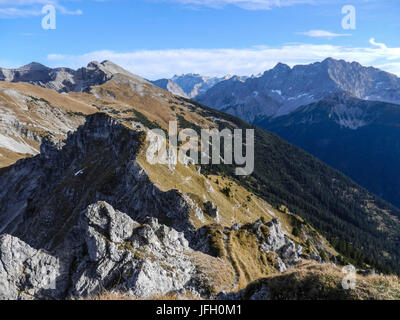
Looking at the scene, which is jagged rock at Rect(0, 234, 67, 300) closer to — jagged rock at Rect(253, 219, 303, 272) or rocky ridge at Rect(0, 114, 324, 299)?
rocky ridge at Rect(0, 114, 324, 299)

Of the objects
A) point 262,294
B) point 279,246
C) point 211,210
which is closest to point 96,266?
point 262,294

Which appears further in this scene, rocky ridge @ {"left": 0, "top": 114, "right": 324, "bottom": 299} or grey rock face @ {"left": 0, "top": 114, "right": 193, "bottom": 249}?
grey rock face @ {"left": 0, "top": 114, "right": 193, "bottom": 249}

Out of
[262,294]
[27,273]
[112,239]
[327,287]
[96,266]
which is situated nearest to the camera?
[327,287]

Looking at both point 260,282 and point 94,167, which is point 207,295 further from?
point 94,167

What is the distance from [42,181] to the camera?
123 metres

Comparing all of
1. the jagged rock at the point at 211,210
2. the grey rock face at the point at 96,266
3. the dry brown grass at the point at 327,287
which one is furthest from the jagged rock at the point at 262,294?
the jagged rock at the point at 211,210

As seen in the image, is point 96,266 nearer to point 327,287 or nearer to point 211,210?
point 327,287

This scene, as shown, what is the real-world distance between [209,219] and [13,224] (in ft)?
248

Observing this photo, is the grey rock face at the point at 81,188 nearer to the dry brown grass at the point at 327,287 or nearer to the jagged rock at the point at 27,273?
the jagged rock at the point at 27,273

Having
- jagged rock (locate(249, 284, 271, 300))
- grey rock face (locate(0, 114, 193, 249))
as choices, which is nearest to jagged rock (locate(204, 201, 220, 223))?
grey rock face (locate(0, 114, 193, 249))

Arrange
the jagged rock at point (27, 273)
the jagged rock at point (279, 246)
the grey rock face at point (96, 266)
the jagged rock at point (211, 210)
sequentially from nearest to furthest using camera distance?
the grey rock face at point (96, 266) < the jagged rock at point (27, 273) < the jagged rock at point (279, 246) < the jagged rock at point (211, 210)

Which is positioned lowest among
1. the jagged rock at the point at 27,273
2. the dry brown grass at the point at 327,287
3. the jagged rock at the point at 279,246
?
the jagged rock at the point at 279,246
